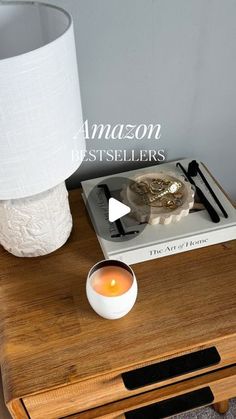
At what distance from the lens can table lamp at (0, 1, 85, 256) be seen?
1.50 feet

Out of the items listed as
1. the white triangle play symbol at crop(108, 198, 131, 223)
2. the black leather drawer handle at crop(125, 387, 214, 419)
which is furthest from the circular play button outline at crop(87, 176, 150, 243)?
the black leather drawer handle at crop(125, 387, 214, 419)

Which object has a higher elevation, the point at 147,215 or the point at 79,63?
the point at 79,63

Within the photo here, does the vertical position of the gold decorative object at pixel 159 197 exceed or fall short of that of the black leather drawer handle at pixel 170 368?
it exceeds it

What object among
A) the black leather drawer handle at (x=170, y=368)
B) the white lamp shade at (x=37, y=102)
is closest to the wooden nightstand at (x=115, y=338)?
the black leather drawer handle at (x=170, y=368)

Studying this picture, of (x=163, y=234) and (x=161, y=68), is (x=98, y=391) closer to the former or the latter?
(x=163, y=234)

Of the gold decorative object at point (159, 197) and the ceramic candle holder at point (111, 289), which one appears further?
the gold decorative object at point (159, 197)

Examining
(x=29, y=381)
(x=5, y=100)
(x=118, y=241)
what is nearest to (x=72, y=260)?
(x=118, y=241)

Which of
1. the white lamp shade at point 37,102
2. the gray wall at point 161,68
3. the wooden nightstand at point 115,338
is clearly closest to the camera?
the white lamp shade at point 37,102

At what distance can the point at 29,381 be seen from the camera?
0.56m

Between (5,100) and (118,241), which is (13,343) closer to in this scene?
→ (118,241)

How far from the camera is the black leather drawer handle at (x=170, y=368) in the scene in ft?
2.01

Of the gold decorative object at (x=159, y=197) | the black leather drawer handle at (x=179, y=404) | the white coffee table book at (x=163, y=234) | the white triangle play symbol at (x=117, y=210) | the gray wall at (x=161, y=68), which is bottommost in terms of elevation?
the black leather drawer handle at (x=179, y=404)

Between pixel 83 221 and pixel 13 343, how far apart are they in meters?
0.28

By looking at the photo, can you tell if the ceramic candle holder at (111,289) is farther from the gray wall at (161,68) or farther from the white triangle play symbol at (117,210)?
the gray wall at (161,68)
